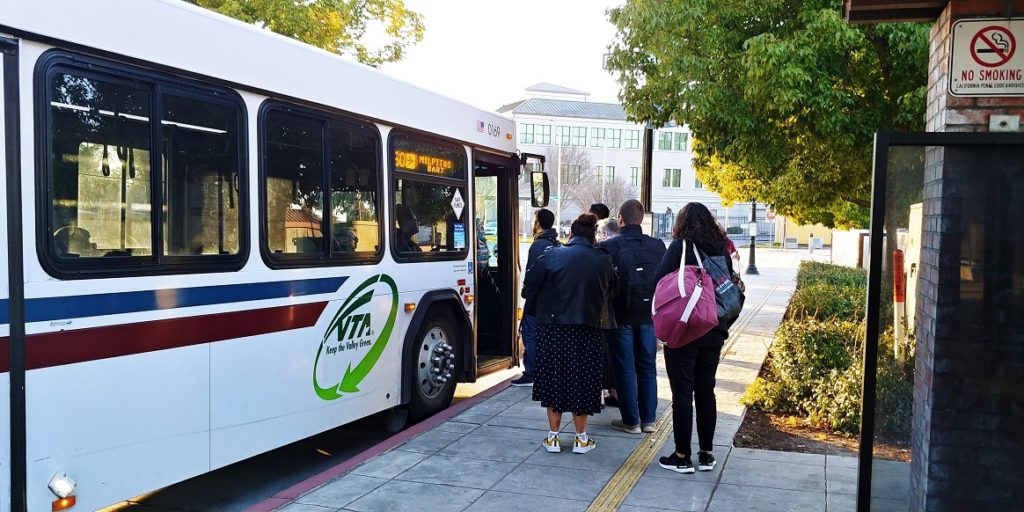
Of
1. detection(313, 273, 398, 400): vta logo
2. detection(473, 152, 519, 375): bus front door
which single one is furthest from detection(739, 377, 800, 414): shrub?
detection(313, 273, 398, 400): vta logo

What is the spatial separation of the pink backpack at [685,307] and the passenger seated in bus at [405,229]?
2.51 meters

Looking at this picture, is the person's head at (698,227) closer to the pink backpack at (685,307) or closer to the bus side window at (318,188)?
the pink backpack at (685,307)

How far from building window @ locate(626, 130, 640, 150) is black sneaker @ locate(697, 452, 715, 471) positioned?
252ft

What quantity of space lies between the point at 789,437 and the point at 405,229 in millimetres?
3703

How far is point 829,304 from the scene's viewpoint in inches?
474

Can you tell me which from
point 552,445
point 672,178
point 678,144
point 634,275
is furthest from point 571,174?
point 552,445

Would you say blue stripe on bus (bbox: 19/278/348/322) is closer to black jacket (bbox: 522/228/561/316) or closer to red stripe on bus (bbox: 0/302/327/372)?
red stripe on bus (bbox: 0/302/327/372)

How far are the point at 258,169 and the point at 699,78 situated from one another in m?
5.75

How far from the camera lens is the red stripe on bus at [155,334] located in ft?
13.2

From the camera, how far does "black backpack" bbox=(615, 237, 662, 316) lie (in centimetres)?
670

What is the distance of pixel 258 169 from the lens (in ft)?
17.9

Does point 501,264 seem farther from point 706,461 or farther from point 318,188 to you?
point 706,461

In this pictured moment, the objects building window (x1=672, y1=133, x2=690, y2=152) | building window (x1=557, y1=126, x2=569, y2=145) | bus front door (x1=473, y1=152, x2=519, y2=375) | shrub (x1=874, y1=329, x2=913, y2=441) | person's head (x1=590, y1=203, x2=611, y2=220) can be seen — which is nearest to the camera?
shrub (x1=874, y1=329, x2=913, y2=441)

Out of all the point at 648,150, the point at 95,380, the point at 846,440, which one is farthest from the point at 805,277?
the point at 95,380
